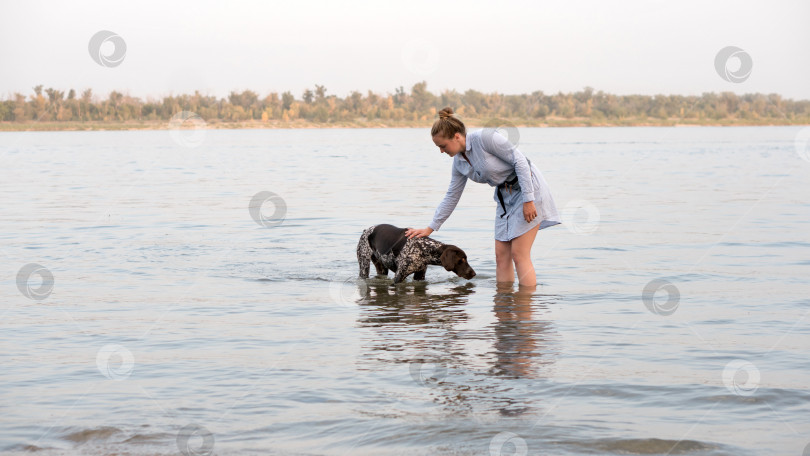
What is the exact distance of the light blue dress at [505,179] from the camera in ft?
27.1

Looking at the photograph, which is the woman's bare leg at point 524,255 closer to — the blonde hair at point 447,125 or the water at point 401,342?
the water at point 401,342

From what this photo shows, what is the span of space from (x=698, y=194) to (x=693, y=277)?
492 inches

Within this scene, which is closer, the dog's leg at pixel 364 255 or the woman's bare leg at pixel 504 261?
the woman's bare leg at pixel 504 261

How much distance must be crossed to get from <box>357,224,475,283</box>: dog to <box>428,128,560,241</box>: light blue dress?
2.92 feet

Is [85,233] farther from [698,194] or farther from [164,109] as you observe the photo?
[164,109]

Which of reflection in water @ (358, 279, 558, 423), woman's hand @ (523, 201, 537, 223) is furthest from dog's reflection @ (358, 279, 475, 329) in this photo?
woman's hand @ (523, 201, 537, 223)

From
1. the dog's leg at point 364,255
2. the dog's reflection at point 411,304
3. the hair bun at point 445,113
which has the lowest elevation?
the dog's reflection at point 411,304

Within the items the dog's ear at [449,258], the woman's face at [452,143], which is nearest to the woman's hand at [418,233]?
the dog's ear at [449,258]

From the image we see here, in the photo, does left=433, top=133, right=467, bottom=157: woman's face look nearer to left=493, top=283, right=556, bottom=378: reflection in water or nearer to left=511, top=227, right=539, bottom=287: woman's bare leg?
left=511, top=227, right=539, bottom=287: woman's bare leg

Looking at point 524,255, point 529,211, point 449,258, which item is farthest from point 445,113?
point 449,258

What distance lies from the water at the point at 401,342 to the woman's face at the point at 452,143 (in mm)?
1714

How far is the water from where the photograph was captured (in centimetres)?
509

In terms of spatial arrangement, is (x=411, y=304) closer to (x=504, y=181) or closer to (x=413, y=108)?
(x=504, y=181)

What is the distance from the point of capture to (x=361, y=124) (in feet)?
360
